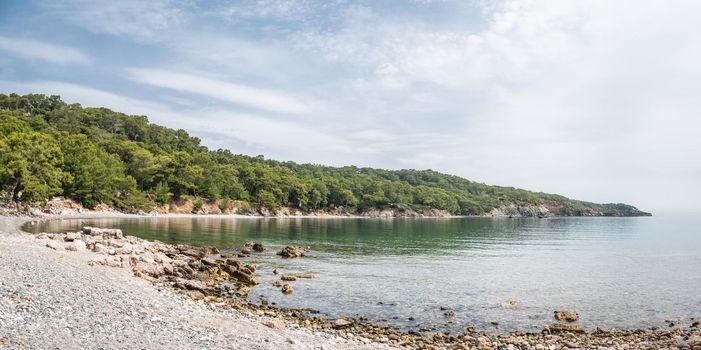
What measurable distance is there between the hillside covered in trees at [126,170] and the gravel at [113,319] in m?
56.1

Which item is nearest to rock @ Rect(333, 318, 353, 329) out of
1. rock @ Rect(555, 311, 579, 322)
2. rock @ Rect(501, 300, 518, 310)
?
rock @ Rect(501, 300, 518, 310)

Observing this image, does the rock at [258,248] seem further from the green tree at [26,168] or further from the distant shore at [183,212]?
the distant shore at [183,212]

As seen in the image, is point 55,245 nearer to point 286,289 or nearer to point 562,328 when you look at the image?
point 286,289

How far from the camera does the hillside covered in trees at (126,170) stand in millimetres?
68875

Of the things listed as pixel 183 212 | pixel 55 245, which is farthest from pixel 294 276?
pixel 183 212

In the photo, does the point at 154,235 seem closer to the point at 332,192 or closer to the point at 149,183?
the point at 149,183

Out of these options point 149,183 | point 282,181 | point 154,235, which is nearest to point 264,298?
point 154,235

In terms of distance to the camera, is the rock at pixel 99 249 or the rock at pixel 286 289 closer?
the rock at pixel 286 289

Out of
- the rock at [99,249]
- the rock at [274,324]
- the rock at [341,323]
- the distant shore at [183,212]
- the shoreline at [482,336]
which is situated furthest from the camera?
the distant shore at [183,212]

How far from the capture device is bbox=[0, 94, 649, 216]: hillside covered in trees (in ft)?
226

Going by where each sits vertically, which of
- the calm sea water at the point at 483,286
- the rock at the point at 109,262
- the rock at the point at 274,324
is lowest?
the calm sea water at the point at 483,286

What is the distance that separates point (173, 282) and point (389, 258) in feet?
80.5

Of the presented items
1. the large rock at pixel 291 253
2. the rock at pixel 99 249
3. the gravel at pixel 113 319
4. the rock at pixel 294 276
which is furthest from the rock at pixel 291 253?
the gravel at pixel 113 319

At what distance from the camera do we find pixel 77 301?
51.4 feet
